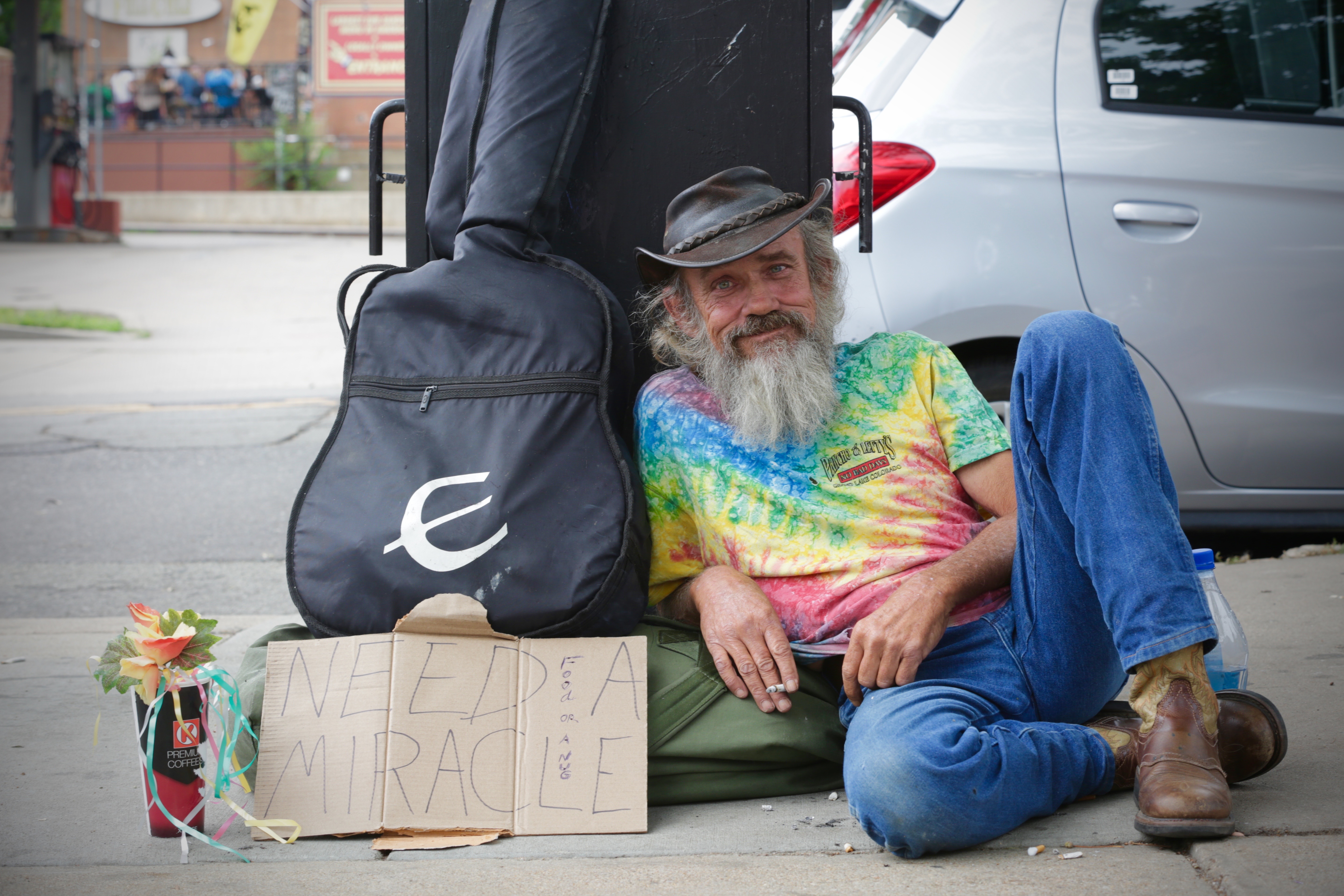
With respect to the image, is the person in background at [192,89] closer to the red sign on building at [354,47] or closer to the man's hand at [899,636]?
the red sign on building at [354,47]

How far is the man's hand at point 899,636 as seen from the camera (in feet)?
6.74

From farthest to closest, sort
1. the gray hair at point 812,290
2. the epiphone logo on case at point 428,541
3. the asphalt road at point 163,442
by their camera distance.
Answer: the asphalt road at point 163,442, the gray hair at point 812,290, the epiphone logo on case at point 428,541

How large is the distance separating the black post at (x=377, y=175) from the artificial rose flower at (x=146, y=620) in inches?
41.2

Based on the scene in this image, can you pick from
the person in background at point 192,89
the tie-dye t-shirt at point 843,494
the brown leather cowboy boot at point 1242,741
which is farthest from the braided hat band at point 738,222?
the person in background at point 192,89

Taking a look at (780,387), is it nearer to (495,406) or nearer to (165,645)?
(495,406)

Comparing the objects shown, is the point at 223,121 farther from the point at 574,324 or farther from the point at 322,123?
the point at 574,324

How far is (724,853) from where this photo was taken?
1.98 meters

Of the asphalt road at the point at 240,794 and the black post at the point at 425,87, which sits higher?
the black post at the point at 425,87

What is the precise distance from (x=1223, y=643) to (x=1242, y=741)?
490mm

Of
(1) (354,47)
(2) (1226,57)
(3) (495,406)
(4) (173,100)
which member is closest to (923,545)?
(3) (495,406)

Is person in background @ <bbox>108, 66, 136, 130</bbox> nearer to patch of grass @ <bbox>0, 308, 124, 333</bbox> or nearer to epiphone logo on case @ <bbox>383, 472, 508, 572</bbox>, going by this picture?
patch of grass @ <bbox>0, 308, 124, 333</bbox>

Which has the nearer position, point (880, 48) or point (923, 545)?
point (923, 545)

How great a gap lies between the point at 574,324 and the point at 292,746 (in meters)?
0.94

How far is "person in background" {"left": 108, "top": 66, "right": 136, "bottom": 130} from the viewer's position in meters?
27.0
